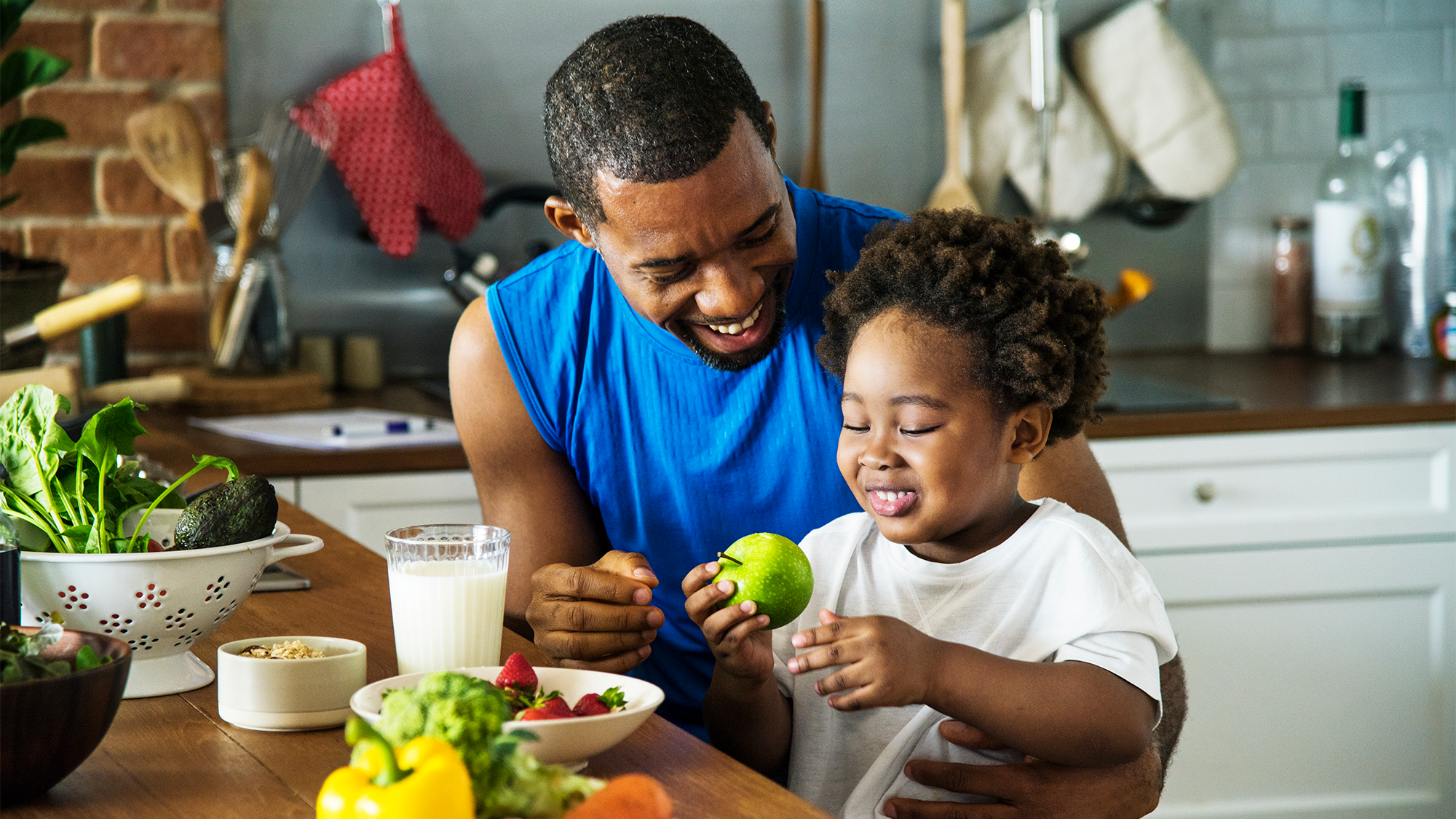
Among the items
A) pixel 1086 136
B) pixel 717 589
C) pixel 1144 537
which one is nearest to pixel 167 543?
pixel 717 589

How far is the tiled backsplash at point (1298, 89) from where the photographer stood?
2941mm

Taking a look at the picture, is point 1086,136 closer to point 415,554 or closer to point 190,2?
point 190,2

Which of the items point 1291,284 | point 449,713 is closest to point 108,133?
point 449,713

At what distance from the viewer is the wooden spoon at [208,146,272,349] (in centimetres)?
233

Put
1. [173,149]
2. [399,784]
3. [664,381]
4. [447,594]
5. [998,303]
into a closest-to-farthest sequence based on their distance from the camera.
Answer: [399,784] < [447,594] < [998,303] < [664,381] < [173,149]

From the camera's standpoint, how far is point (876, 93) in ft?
9.45

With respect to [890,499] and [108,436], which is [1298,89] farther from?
[108,436]

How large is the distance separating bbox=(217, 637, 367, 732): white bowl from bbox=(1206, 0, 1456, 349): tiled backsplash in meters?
2.50

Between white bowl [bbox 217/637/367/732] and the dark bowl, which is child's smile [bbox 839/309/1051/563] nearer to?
white bowl [bbox 217/637/367/732]

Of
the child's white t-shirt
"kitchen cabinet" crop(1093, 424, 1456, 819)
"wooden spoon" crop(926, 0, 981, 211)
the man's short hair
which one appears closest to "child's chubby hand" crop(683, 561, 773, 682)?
the child's white t-shirt

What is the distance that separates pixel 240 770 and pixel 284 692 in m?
0.08

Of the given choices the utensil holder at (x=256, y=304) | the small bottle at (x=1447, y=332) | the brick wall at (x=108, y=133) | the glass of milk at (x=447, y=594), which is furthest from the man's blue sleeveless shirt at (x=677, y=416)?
the small bottle at (x=1447, y=332)

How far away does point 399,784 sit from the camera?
608 millimetres

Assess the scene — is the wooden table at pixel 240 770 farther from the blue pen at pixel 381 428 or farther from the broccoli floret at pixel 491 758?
the blue pen at pixel 381 428
